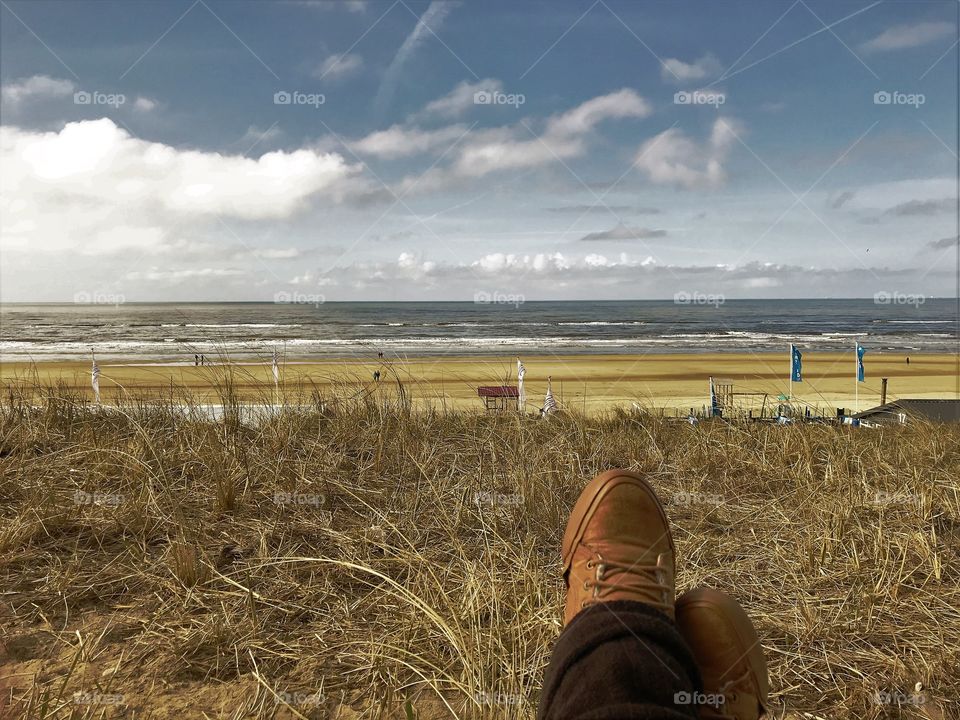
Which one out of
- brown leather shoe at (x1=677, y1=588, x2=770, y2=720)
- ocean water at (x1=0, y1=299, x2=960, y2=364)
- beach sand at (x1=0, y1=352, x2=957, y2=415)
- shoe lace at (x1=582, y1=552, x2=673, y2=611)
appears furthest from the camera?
ocean water at (x1=0, y1=299, x2=960, y2=364)

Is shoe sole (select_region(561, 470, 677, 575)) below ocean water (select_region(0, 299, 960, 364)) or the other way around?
the other way around

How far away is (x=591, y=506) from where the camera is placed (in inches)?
75.6

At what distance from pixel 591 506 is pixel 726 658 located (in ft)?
1.89

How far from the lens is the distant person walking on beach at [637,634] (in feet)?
4.03

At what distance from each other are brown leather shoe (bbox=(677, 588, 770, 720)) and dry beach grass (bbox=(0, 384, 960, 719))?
1.10ft

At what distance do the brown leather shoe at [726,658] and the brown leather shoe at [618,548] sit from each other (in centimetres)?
10

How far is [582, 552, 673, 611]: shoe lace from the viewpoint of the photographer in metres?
1.63

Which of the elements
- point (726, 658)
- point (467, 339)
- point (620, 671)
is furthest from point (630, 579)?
point (467, 339)

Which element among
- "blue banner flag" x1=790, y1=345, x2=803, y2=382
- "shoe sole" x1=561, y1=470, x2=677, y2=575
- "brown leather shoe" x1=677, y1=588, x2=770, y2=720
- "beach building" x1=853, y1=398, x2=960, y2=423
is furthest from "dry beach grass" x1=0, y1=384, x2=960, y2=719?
"blue banner flag" x1=790, y1=345, x2=803, y2=382

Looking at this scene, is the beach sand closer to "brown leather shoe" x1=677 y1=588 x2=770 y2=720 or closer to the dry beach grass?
the dry beach grass

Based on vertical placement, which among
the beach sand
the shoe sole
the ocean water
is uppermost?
the shoe sole

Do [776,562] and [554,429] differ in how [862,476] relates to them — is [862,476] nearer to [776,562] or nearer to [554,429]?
[776,562]

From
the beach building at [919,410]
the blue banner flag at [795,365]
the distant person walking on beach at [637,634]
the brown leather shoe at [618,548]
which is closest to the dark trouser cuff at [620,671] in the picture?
the distant person walking on beach at [637,634]

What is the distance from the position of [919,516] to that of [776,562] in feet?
3.42
